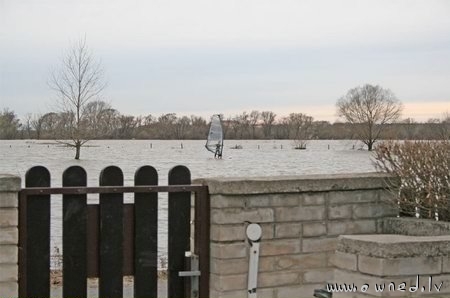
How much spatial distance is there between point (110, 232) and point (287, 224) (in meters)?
2.02

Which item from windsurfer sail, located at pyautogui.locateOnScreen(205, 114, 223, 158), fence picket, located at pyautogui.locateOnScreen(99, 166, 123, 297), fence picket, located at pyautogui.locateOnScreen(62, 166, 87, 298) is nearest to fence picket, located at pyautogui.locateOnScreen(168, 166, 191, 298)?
fence picket, located at pyautogui.locateOnScreen(99, 166, 123, 297)

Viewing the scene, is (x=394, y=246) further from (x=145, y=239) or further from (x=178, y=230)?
(x=145, y=239)

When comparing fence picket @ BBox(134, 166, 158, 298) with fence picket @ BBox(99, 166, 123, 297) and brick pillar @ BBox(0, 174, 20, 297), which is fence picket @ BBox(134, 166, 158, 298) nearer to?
fence picket @ BBox(99, 166, 123, 297)

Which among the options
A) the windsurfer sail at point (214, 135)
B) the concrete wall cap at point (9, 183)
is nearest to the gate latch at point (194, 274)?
the concrete wall cap at point (9, 183)

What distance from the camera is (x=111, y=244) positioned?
7.52 meters

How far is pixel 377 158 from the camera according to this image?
31.3 ft

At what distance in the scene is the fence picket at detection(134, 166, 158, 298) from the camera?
7.64 meters

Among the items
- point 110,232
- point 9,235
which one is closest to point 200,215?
point 110,232

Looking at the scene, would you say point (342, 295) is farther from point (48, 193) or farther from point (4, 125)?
point (4, 125)

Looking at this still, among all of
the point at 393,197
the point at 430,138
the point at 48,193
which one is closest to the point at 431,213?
the point at 393,197

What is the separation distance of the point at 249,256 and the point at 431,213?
254 centimetres

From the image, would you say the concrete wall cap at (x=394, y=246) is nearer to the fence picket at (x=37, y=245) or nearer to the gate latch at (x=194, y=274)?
the gate latch at (x=194, y=274)

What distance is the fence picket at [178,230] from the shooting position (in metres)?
7.79

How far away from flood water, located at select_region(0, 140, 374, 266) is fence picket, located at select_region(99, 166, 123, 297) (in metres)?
1.55
